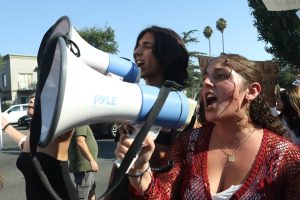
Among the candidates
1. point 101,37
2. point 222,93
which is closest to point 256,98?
point 222,93

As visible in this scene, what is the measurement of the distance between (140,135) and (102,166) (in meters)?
7.37

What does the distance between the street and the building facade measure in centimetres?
4028

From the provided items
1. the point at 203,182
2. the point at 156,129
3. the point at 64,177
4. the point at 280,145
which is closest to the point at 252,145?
the point at 280,145

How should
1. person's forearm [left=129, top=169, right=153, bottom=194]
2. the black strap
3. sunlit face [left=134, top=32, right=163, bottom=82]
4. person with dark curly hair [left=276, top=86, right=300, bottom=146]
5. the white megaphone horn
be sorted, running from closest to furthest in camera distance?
the white megaphone horn < the black strap < person's forearm [left=129, top=169, right=153, bottom=194] < sunlit face [left=134, top=32, right=163, bottom=82] < person with dark curly hair [left=276, top=86, right=300, bottom=146]

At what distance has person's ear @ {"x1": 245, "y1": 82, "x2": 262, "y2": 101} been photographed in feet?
6.83

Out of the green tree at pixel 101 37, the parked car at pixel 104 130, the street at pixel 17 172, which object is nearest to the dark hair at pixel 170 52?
the street at pixel 17 172

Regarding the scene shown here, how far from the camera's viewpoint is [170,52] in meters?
2.43

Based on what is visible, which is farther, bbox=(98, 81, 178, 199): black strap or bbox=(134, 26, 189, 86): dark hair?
bbox=(134, 26, 189, 86): dark hair

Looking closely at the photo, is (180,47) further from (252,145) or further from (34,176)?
(34,176)

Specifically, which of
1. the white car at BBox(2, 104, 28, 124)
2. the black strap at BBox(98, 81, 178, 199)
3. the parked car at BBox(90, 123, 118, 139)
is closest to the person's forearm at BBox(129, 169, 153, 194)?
the black strap at BBox(98, 81, 178, 199)

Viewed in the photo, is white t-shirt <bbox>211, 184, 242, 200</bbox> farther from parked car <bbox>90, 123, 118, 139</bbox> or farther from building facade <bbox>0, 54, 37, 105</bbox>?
building facade <bbox>0, 54, 37, 105</bbox>

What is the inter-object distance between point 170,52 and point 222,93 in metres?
0.54

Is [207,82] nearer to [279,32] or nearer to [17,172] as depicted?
[17,172]

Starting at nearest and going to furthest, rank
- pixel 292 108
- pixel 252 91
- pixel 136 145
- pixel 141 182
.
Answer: pixel 136 145, pixel 141 182, pixel 252 91, pixel 292 108
